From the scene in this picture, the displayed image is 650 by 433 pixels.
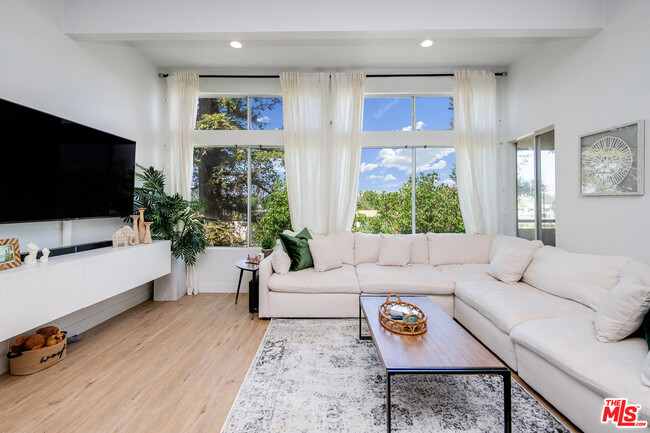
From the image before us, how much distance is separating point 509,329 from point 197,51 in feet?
14.1

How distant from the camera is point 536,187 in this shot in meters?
3.55

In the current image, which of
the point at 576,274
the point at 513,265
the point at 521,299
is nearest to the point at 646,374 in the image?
the point at 521,299

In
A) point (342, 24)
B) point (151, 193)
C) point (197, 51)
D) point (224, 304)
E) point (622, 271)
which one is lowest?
point (224, 304)

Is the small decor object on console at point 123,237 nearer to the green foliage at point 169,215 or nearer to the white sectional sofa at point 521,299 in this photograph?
the green foliage at point 169,215

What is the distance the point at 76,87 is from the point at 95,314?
2.24m

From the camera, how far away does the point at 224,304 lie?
3479 millimetres

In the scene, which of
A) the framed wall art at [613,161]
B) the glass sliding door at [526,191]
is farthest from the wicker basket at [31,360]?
the glass sliding door at [526,191]

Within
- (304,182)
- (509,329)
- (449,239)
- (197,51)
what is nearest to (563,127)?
(449,239)

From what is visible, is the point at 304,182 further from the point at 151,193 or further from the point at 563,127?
the point at 563,127

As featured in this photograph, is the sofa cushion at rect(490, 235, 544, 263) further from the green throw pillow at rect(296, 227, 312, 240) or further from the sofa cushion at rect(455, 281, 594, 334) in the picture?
the green throw pillow at rect(296, 227, 312, 240)

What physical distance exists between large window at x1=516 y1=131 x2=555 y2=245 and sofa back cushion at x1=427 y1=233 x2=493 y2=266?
55 centimetres

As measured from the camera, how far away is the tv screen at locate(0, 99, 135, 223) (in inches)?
76.4

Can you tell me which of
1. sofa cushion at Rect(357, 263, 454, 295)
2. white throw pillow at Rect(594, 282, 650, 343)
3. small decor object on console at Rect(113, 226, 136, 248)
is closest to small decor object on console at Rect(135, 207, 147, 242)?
small decor object on console at Rect(113, 226, 136, 248)

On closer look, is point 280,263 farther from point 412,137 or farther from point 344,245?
point 412,137
